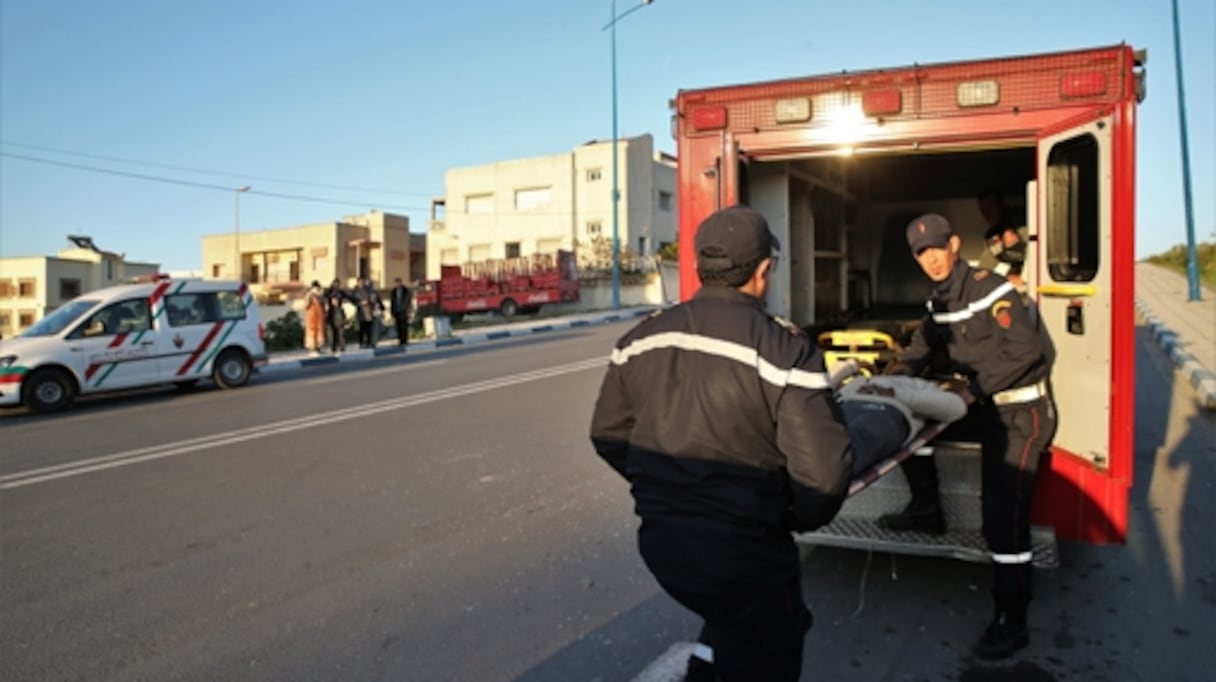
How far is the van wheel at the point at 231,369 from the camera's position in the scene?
13695 millimetres

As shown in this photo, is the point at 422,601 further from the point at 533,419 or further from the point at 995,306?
the point at 533,419

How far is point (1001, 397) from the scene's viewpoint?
3.65 meters

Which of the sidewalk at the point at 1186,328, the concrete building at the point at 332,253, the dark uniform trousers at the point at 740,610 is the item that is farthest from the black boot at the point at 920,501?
the concrete building at the point at 332,253

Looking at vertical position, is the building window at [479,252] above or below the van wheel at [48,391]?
above

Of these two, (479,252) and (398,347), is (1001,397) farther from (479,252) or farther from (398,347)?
(479,252)

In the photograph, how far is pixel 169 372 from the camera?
12898 mm

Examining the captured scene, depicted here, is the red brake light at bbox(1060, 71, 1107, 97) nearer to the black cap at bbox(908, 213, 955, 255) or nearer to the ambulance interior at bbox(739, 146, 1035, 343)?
the black cap at bbox(908, 213, 955, 255)

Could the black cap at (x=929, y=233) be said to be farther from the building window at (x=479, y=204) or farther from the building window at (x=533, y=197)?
the building window at (x=479, y=204)

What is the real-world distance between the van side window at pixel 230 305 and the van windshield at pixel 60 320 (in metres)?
1.88

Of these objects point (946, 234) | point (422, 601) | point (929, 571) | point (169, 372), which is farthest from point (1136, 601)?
point (169, 372)

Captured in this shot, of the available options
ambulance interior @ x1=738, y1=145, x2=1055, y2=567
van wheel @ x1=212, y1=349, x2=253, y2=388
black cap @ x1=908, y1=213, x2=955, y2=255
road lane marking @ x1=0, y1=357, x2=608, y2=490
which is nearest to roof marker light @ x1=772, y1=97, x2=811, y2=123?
ambulance interior @ x1=738, y1=145, x2=1055, y2=567

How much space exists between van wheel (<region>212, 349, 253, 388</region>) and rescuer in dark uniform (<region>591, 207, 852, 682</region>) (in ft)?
43.2

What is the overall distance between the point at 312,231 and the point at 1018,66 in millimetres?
56849

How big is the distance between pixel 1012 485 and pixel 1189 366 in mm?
9692
